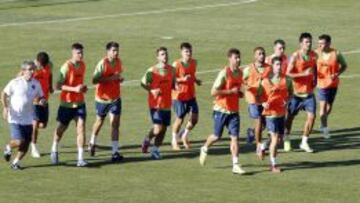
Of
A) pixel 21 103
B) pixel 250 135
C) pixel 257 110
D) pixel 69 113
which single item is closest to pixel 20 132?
pixel 21 103

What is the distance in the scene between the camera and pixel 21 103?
21.6m

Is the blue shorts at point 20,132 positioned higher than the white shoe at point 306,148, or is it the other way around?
the blue shorts at point 20,132

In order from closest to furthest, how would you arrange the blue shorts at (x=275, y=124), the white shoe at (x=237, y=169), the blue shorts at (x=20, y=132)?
the white shoe at (x=237, y=169), the blue shorts at (x=20, y=132), the blue shorts at (x=275, y=124)

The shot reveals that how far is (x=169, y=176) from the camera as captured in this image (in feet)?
70.3

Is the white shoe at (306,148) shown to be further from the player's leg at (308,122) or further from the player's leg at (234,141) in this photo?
the player's leg at (234,141)

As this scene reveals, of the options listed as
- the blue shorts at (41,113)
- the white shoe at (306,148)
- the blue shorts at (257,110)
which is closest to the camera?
the blue shorts at (257,110)

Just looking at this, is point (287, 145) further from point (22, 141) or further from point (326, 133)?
point (22, 141)

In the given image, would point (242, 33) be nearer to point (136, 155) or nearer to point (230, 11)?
point (230, 11)

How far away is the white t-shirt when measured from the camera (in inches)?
850

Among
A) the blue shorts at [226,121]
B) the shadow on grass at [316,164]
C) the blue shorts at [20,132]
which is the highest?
the blue shorts at [226,121]

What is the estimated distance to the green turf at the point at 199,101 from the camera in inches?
798

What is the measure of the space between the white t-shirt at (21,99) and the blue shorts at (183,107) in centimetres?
387

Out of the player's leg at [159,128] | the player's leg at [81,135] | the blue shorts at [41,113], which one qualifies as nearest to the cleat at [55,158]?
the player's leg at [81,135]

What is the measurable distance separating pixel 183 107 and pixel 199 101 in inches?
220
